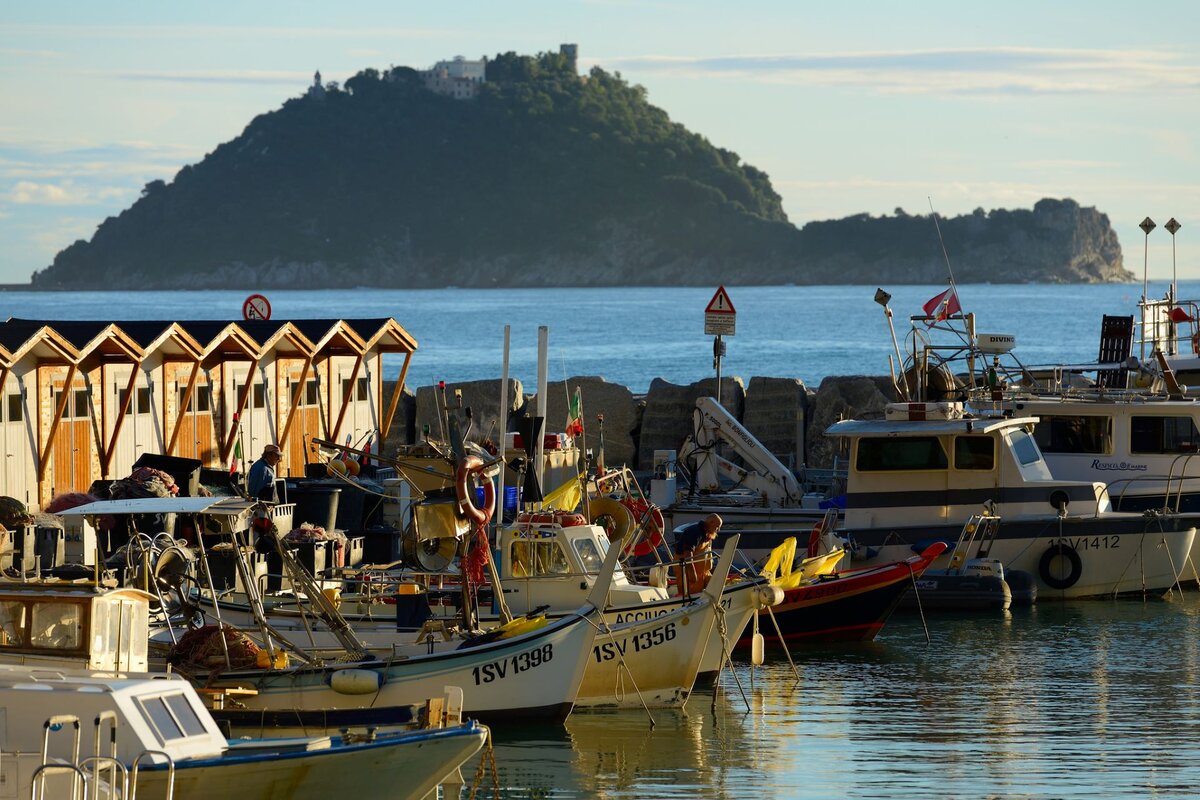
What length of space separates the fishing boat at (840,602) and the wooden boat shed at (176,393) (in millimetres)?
9509

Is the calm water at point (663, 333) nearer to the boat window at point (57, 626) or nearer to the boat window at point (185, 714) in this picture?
the boat window at point (57, 626)

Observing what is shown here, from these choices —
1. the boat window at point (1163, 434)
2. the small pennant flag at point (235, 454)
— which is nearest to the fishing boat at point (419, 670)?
the small pennant flag at point (235, 454)

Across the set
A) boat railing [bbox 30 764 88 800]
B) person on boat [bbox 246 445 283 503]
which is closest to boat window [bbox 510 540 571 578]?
person on boat [bbox 246 445 283 503]

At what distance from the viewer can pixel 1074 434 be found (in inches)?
1062

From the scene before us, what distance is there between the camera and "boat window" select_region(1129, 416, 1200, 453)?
26.4 meters

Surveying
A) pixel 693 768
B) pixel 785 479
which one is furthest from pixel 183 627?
pixel 785 479

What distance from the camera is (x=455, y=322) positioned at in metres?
151

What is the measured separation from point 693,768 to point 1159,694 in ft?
20.3

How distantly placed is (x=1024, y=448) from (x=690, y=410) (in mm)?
11494

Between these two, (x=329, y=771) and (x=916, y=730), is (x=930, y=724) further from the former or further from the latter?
(x=329, y=771)

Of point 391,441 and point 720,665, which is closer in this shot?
point 720,665

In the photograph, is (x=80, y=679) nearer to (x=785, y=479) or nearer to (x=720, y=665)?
(x=720, y=665)

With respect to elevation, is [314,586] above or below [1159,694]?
above

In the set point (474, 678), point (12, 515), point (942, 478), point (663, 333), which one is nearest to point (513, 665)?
point (474, 678)
